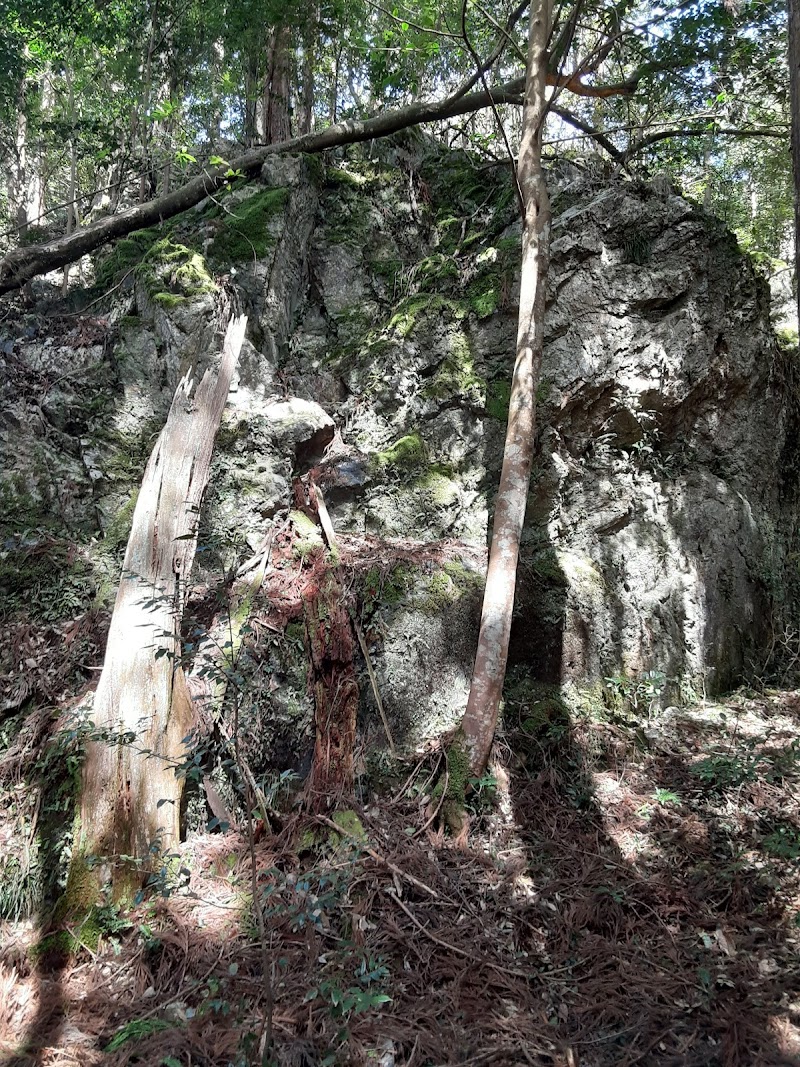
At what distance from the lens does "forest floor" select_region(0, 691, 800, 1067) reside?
279 centimetres

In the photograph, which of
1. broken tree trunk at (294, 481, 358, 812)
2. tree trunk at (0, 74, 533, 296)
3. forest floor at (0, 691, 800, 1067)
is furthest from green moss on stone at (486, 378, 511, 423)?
tree trunk at (0, 74, 533, 296)

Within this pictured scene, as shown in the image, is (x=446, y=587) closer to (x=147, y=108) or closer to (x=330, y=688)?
(x=330, y=688)

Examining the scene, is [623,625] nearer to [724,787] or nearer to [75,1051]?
[724,787]

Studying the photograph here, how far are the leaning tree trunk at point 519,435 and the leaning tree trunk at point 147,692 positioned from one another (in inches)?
83.3

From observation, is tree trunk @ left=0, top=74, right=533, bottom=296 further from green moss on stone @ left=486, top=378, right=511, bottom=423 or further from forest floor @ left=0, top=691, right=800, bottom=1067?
forest floor @ left=0, top=691, right=800, bottom=1067

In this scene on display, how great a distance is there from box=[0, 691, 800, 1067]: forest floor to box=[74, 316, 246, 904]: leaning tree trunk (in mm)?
373

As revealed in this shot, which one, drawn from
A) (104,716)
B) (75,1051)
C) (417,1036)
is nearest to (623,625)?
(417,1036)

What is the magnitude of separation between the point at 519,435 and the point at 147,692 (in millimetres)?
3470

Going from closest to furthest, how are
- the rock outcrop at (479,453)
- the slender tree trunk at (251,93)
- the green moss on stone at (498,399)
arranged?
the rock outcrop at (479,453) < the green moss on stone at (498,399) < the slender tree trunk at (251,93)

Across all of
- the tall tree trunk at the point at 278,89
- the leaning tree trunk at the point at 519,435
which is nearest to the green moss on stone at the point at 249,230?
the tall tree trunk at the point at 278,89

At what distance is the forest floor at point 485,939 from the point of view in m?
2.79

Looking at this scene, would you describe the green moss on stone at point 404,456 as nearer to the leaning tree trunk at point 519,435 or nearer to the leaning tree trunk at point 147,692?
the leaning tree trunk at point 519,435

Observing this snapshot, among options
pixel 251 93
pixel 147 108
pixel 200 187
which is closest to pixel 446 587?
pixel 200 187

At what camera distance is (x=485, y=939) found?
11.1 feet
